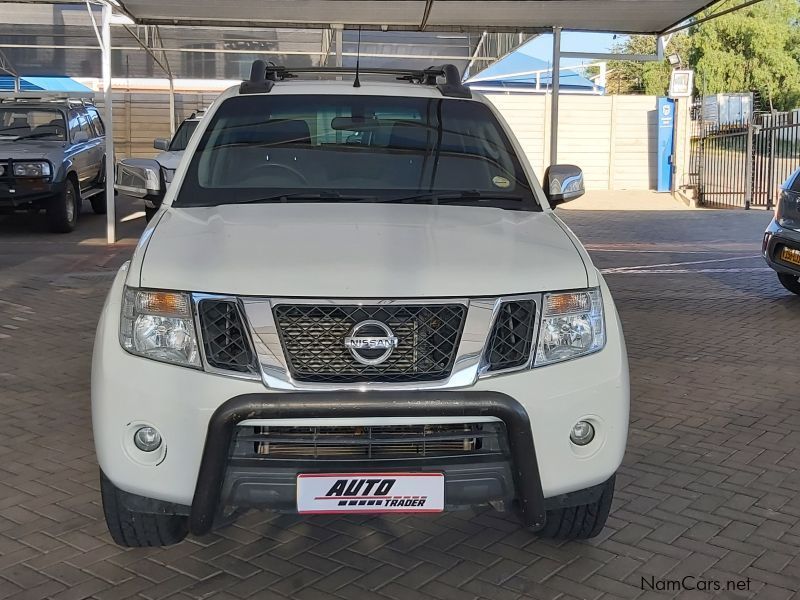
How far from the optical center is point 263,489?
3.17 m

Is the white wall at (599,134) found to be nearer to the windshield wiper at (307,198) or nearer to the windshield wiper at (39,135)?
the windshield wiper at (39,135)

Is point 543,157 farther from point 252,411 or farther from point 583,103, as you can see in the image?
point 252,411

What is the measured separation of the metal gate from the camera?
20.2 m

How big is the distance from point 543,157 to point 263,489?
69.0ft

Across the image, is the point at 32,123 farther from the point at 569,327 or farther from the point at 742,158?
the point at 742,158

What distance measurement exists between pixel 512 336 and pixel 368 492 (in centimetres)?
70

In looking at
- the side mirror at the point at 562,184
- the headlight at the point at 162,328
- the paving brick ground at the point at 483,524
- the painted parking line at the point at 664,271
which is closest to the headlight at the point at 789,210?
the paving brick ground at the point at 483,524

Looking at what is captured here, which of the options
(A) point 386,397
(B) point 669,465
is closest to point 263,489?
(A) point 386,397

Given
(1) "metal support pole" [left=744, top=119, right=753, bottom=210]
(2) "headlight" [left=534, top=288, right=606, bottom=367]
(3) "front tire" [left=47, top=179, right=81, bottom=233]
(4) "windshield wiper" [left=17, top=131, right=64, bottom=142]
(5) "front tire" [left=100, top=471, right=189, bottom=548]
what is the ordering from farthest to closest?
(1) "metal support pole" [left=744, top=119, right=753, bottom=210] → (4) "windshield wiper" [left=17, top=131, right=64, bottom=142] → (3) "front tire" [left=47, top=179, right=81, bottom=233] → (5) "front tire" [left=100, top=471, right=189, bottom=548] → (2) "headlight" [left=534, top=288, right=606, bottom=367]

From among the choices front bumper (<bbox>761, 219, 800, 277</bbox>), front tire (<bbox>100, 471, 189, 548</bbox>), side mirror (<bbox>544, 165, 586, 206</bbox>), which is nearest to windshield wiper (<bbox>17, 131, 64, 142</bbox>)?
front bumper (<bbox>761, 219, 800, 277</bbox>)

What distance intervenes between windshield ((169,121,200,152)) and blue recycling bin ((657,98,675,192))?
479 inches

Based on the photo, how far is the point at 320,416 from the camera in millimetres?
3117

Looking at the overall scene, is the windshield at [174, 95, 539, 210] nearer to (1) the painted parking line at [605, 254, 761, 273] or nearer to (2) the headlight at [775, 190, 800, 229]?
(2) the headlight at [775, 190, 800, 229]

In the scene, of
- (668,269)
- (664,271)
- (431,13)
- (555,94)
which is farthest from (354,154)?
(555,94)
